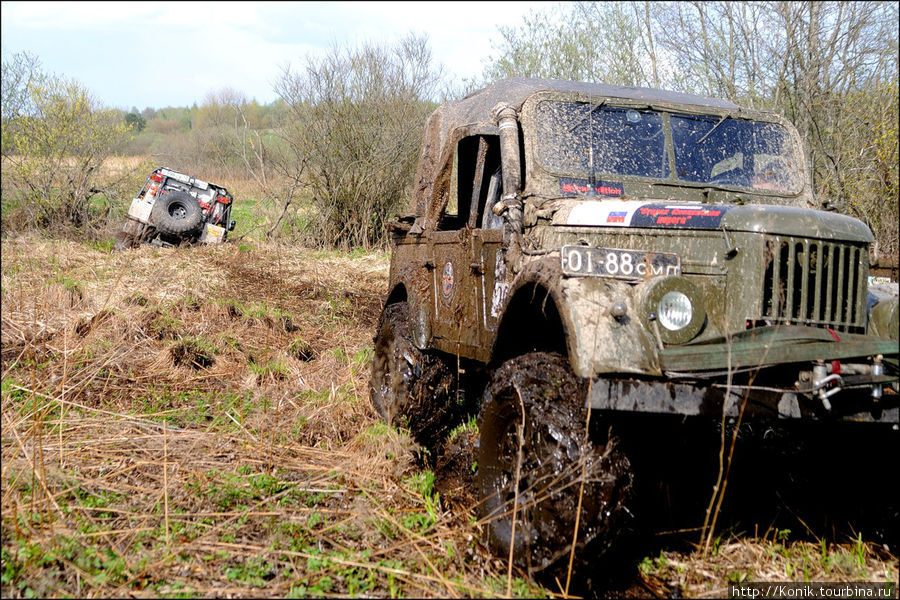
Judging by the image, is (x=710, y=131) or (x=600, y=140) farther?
(x=710, y=131)

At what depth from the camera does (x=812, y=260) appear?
3.63m

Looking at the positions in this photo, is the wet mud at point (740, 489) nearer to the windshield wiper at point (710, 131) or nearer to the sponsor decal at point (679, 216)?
the sponsor decal at point (679, 216)

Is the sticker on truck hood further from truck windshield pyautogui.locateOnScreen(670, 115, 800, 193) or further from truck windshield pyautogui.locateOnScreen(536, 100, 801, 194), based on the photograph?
truck windshield pyautogui.locateOnScreen(670, 115, 800, 193)

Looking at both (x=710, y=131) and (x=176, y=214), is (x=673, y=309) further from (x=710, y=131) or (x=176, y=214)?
(x=176, y=214)

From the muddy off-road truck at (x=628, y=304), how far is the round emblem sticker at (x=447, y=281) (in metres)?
A: 0.02

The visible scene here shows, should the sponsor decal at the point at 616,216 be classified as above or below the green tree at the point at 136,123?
below

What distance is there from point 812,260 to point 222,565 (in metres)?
2.98

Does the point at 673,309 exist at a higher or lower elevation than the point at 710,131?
lower

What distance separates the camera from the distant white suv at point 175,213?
14.5m

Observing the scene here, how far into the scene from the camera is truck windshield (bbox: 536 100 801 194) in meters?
4.76

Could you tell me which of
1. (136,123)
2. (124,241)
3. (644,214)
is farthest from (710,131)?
(136,123)

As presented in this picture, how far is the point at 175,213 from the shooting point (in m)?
15.0

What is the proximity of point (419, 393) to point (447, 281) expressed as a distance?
795 mm

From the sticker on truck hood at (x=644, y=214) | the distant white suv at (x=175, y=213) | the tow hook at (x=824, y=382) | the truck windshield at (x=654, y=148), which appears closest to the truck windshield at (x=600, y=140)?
the truck windshield at (x=654, y=148)
